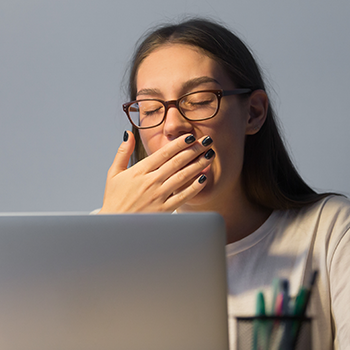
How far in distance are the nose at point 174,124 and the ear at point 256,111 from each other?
23 cm

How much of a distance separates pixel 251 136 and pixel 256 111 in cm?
10

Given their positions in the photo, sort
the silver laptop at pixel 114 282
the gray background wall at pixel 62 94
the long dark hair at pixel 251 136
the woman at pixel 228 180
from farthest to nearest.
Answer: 1. the gray background wall at pixel 62 94
2. the long dark hair at pixel 251 136
3. the woman at pixel 228 180
4. the silver laptop at pixel 114 282

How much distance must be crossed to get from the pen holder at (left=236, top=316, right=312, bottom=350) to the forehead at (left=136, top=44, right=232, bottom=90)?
2.28ft

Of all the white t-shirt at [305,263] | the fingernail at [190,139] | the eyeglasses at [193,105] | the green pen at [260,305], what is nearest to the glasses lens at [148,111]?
the eyeglasses at [193,105]

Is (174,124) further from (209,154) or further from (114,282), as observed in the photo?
(114,282)

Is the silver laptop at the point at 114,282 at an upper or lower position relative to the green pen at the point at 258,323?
upper

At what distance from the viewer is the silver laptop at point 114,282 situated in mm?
490

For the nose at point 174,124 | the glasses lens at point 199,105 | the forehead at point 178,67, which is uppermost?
the forehead at point 178,67

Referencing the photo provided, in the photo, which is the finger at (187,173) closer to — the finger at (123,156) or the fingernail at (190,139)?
the fingernail at (190,139)

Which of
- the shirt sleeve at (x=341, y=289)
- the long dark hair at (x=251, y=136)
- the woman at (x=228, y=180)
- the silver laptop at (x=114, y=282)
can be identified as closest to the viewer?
the silver laptop at (x=114, y=282)

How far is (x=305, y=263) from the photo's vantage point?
1.11 m

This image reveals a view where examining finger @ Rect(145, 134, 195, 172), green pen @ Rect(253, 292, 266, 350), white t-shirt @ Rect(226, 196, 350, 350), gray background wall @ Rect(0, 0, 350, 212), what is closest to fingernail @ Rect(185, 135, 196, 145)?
finger @ Rect(145, 134, 195, 172)

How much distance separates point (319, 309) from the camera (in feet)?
3.60

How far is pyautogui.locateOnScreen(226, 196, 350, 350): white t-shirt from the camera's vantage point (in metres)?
1.07
